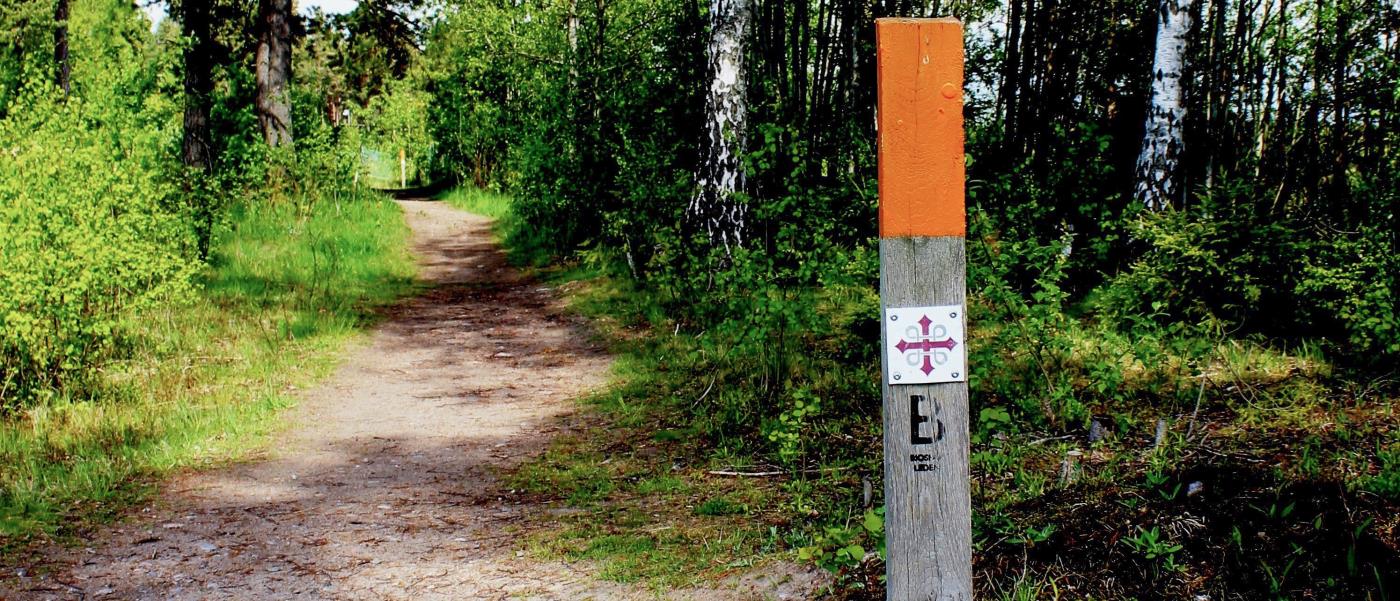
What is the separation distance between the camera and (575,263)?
14031mm

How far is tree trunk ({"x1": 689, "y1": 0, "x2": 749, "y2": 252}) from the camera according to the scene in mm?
9297

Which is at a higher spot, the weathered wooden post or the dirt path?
the weathered wooden post

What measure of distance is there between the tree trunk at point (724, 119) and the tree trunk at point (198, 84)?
7786 millimetres

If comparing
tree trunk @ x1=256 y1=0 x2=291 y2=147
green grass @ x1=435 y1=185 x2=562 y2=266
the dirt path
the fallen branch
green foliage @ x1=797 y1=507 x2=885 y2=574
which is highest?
tree trunk @ x1=256 y1=0 x2=291 y2=147

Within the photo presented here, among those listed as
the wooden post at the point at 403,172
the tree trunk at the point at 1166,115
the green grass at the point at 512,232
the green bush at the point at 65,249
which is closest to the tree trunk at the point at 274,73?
the green grass at the point at 512,232

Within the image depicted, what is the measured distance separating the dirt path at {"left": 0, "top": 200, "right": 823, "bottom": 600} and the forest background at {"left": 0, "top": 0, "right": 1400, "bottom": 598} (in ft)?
2.11

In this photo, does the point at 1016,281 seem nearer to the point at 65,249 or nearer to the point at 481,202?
the point at 65,249

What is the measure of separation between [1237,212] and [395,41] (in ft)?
59.5

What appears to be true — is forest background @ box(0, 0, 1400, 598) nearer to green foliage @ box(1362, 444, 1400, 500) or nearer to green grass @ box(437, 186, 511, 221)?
green foliage @ box(1362, 444, 1400, 500)

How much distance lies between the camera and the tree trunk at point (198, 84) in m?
13.9

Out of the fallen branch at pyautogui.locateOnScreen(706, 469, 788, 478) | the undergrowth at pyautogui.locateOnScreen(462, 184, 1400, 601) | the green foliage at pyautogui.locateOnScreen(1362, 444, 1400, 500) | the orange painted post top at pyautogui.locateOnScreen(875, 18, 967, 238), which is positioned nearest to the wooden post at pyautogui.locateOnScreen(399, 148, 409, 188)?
the undergrowth at pyautogui.locateOnScreen(462, 184, 1400, 601)

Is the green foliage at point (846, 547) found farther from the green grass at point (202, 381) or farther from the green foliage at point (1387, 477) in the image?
the green grass at point (202, 381)

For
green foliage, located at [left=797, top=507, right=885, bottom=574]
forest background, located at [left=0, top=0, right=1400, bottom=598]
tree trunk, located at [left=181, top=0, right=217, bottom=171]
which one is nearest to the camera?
green foliage, located at [left=797, top=507, right=885, bottom=574]

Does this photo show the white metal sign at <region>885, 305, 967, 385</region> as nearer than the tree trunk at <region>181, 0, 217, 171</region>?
Yes
